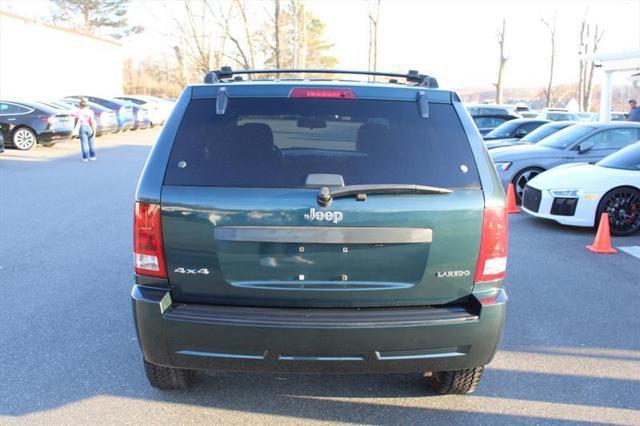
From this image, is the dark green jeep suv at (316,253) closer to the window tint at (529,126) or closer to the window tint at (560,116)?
the window tint at (529,126)

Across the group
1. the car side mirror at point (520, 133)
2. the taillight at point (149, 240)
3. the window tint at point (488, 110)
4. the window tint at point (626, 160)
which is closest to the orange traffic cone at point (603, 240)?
the window tint at point (626, 160)

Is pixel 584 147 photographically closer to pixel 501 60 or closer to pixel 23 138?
pixel 23 138

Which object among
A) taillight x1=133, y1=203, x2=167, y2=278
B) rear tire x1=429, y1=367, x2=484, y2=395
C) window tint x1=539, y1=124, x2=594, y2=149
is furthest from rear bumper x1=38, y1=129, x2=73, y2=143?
rear tire x1=429, y1=367, x2=484, y2=395

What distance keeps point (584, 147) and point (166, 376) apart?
31.8ft

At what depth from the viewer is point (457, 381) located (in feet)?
12.3

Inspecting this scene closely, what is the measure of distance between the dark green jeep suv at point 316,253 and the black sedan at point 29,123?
18.7 metres

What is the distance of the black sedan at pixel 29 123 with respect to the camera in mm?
19781

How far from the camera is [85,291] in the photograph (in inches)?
231

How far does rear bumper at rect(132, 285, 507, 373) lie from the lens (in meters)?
3.14

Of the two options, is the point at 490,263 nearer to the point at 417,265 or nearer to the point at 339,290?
the point at 417,265

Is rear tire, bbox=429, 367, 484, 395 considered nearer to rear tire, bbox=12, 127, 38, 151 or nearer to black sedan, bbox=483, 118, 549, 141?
black sedan, bbox=483, 118, 549, 141

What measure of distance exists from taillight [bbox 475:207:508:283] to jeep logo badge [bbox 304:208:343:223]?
31.0 inches

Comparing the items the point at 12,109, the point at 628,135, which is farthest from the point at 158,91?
the point at 628,135

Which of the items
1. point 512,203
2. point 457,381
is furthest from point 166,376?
point 512,203
